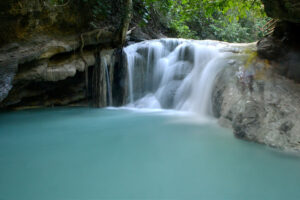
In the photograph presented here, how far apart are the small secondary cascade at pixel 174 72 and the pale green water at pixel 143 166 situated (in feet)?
6.41

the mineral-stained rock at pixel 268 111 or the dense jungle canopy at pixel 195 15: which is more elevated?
the dense jungle canopy at pixel 195 15

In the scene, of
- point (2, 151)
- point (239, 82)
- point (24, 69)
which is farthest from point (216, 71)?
point (24, 69)

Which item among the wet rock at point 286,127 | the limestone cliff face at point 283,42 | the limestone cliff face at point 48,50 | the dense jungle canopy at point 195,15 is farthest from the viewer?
the limestone cliff face at point 48,50

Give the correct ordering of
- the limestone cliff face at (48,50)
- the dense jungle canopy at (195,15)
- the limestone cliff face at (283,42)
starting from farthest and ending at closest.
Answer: the limestone cliff face at (48,50) < the dense jungle canopy at (195,15) < the limestone cliff face at (283,42)

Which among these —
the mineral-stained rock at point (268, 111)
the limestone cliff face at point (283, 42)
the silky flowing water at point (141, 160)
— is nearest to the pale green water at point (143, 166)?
the silky flowing water at point (141, 160)

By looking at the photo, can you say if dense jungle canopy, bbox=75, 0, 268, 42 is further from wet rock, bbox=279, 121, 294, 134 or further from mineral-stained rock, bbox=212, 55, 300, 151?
wet rock, bbox=279, 121, 294, 134

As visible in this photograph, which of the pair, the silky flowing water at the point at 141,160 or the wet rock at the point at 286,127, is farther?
the wet rock at the point at 286,127

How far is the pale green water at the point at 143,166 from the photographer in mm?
1903

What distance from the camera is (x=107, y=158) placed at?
262 cm

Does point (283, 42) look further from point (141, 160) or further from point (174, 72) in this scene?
point (174, 72)

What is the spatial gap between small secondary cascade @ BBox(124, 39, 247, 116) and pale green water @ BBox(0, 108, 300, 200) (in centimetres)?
195

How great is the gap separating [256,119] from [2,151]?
11.1ft

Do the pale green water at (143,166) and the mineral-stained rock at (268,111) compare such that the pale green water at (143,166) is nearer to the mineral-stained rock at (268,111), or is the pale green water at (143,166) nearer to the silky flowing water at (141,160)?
the silky flowing water at (141,160)

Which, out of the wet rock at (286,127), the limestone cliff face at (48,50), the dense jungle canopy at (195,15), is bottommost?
the wet rock at (286,127)
